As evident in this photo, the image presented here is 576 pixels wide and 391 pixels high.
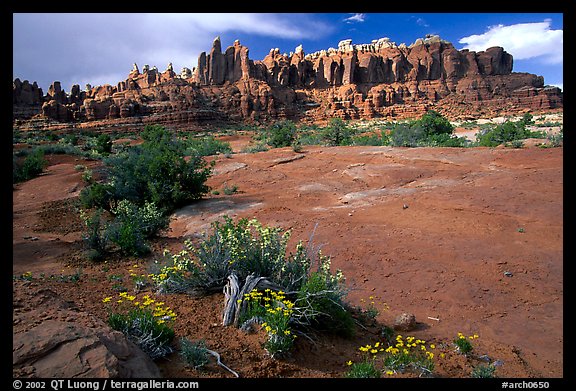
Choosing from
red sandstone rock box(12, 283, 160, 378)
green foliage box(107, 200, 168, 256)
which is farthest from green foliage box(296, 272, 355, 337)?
green foliage box(107, 200, 168, 256)

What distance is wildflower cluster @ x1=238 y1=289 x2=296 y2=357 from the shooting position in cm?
343

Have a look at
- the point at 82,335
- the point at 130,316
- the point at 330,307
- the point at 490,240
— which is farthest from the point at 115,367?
the point at 490,240

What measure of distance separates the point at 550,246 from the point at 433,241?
2.20m

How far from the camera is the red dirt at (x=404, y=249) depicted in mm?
3945

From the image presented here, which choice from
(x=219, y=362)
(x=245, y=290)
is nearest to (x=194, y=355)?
(x=219, y=362)

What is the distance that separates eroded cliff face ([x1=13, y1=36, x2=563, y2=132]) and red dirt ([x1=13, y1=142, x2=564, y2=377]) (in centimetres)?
5708

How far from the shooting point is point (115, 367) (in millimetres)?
2547

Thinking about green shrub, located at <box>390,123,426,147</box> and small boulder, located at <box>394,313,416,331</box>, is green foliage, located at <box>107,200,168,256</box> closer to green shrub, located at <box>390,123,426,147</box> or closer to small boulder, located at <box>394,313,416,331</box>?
small boulder, located at <box>394,313,416,331</box>

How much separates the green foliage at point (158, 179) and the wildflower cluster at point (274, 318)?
8.43m

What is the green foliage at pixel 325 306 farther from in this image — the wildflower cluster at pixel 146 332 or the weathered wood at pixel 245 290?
the wildflower cluster at pixel 146 332

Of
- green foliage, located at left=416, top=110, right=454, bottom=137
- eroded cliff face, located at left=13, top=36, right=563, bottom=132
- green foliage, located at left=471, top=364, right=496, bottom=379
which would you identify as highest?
eroded cliff face, located at left=13, top=36, right=563, bottom=132

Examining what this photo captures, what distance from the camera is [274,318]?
143 inches
